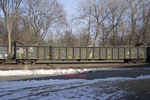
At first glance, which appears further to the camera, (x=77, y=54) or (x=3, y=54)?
(x=77, y=54)

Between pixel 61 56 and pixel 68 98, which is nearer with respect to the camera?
pixel 68 98

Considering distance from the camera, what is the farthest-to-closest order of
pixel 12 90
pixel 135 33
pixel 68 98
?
pixel 135 33 → pixel 12 90 → pixel 68 98

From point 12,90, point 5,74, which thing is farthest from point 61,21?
point 12,90

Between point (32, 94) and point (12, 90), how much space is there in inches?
53.4

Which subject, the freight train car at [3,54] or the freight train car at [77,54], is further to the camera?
the freight train car at [3,54]

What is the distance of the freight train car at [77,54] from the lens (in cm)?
2270

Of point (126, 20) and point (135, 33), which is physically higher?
point (126, 20)

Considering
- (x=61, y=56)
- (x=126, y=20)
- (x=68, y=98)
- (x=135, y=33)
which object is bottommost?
(x=68, y=98)

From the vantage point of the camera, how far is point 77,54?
2441cm

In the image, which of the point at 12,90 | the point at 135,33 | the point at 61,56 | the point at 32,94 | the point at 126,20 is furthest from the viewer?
the point at 126,20

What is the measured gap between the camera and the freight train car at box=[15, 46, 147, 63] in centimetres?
2270

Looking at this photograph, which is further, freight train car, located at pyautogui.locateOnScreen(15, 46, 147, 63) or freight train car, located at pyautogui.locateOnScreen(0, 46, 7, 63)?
freight train car, located at pyautogui.locateOnScreen(0, 46, 7, 63)

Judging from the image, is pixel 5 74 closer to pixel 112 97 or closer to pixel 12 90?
pixel 12 90

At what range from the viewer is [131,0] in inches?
1836
